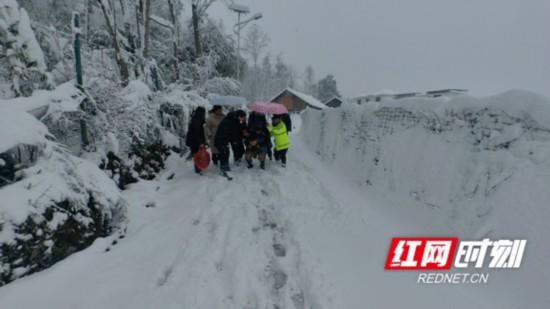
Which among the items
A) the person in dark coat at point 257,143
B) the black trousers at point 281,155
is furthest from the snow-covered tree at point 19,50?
the black trousers at point 281,155

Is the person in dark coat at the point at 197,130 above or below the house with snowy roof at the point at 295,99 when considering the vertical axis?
below

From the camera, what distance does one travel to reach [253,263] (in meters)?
2.73

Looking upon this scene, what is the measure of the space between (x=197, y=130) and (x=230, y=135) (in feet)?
2.60

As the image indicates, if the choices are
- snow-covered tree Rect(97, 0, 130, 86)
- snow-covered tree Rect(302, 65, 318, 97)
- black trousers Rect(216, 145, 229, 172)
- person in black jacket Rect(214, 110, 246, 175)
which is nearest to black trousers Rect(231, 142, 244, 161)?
person in black jacket Rect(214, 110, 246, 175)

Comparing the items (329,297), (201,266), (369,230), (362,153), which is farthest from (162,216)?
(362,153)

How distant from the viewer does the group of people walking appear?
5730mm

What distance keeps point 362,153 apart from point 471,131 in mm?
2595

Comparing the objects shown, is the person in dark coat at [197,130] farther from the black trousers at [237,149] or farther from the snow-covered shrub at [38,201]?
the snow-covered shrub at [38,201]

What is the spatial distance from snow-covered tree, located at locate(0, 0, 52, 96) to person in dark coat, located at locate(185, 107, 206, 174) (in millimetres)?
2612

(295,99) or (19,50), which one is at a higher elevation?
(295,99)

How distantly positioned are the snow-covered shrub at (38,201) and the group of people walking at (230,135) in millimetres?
2800

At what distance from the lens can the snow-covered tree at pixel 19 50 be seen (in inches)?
128

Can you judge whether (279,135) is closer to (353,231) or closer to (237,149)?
(237,149)

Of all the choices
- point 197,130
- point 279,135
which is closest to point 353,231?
point 279,135
